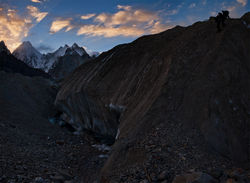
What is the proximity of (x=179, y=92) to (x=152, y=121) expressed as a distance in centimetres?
185

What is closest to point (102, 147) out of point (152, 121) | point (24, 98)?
point (152, 121)

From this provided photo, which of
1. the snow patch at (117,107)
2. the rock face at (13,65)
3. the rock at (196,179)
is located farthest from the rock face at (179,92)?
the rock face at (13,65)

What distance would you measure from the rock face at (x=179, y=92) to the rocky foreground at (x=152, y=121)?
38 mm

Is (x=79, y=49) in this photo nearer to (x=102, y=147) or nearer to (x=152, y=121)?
(x=102, y=147)

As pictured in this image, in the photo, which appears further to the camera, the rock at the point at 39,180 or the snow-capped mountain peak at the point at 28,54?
the snow-capped mountain peak at the point at 28,54

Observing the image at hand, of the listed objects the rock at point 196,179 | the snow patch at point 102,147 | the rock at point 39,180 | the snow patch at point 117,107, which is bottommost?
the snow patch at point 102,147

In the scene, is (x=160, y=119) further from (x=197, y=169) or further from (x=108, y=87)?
(x=108, y=87)

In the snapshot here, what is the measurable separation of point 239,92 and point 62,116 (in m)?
13.5

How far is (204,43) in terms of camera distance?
1026cm

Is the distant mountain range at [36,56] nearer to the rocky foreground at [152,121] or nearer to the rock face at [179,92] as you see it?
the rocky foreground at [152,121]

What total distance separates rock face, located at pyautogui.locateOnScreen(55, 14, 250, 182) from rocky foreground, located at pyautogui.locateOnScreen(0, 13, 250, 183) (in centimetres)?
4

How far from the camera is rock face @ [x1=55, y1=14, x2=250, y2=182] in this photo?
6.51 meters

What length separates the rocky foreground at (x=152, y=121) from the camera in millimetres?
5512

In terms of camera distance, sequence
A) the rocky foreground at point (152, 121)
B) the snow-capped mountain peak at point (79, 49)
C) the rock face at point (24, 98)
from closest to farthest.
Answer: the rocky foreground at point (152, 121)
the rock face at point (24, 98)
the snow-capped mountain peak at point (79, 49)
